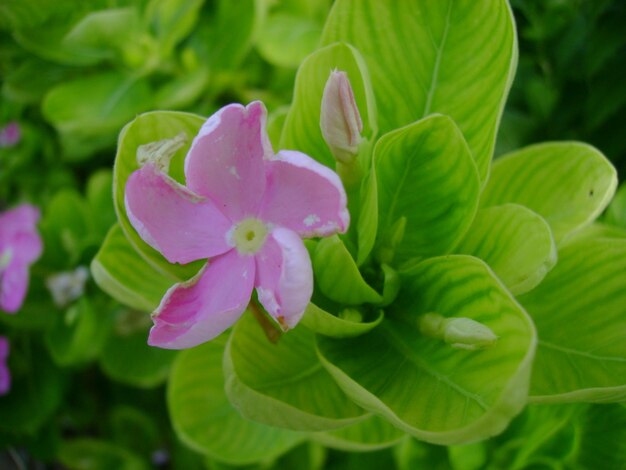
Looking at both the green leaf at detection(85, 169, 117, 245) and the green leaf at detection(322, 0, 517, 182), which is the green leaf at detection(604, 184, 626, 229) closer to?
the green leaf at detection(322, 0, 517, 182)

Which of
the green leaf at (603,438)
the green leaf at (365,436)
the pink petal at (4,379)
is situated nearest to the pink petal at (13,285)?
the pink petal at (4,379)

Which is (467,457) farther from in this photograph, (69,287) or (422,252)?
(69,287)

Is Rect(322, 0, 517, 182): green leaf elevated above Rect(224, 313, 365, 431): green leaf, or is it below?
above

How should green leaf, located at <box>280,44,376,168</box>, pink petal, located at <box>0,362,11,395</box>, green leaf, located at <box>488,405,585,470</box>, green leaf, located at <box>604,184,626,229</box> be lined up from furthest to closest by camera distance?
pink petal, located at <box>0,362,11,395</box> → green leaf, located at <box>604,184,626,229</box> → green leaf, located at <box>488,405,585,470</box> → green leaf, located at <box>280,44,376,168</box>

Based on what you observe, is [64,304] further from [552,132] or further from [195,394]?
[552,132]

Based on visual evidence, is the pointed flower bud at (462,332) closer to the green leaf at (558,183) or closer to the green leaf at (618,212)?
the green leaf at (558,183)

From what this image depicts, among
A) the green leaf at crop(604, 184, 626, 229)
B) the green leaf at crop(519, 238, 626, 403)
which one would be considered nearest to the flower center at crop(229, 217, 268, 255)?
the green leaf at crop(519, 238, 626, 403)
